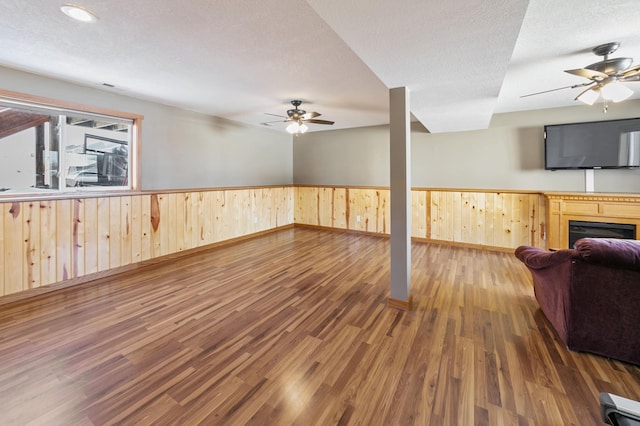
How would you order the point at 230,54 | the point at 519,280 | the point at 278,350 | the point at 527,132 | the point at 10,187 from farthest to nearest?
the point at 527,132, the point at 519,280, the point at 10,187, the point at 230,54, the point at 278,350

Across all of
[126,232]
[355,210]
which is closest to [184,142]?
[126,232]

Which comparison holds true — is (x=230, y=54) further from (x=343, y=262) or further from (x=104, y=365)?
(x=343, y=262)

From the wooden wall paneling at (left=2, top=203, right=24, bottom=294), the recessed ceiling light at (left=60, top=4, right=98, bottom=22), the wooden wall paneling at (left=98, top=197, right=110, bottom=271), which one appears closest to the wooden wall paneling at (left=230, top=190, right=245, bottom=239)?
the wooden wall paneling at (left=98, top=197, right=110, bottom=271)

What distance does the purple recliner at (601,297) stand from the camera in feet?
5.71

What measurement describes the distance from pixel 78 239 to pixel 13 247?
0.55m

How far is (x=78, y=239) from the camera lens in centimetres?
336

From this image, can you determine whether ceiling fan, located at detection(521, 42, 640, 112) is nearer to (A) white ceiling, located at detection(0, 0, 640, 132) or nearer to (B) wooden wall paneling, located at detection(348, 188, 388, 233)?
(A) white ceiling, located at detection(0, 0, 640, 132)

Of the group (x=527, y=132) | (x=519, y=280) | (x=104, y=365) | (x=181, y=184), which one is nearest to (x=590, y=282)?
(x=519, y=280)

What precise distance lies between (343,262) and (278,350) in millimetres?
2282

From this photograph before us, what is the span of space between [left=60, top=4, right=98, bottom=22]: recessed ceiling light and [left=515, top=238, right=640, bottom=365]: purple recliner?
3.88 metres

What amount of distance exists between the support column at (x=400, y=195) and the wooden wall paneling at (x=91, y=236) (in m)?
3.71

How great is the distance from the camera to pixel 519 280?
3.42 metres

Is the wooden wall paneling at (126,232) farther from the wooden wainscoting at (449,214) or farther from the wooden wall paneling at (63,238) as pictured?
the wooden wainscoting at (449,214)

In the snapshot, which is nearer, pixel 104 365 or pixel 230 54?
pixel 104 365
